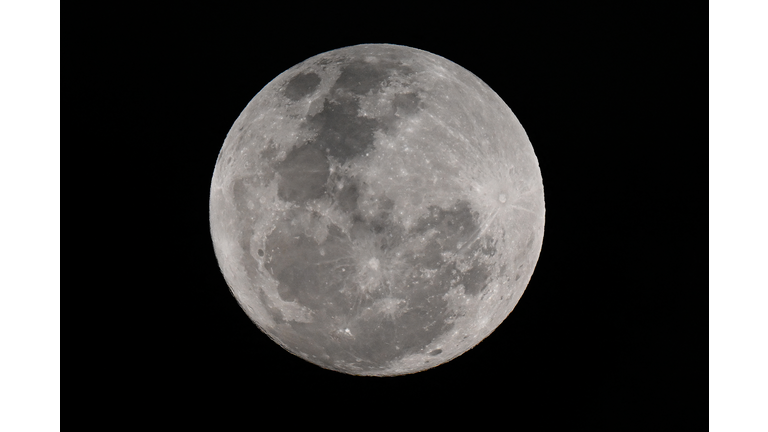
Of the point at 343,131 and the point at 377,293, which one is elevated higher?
the point at 343,131

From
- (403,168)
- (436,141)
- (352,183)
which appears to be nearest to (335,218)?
(352,183)

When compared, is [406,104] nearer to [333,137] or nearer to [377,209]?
[333,137]

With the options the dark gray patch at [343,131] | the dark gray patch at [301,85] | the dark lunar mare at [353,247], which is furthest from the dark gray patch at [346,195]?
the dark gray patch at [301,85]

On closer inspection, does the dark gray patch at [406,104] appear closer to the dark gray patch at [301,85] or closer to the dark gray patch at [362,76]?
the dark gray patch at [362,76]

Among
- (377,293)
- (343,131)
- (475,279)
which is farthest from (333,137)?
(475,279)

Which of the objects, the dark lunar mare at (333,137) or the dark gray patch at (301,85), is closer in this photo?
the dark lunar mare at (333,137)

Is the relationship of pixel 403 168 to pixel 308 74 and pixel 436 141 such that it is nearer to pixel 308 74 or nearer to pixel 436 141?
pixel 436 141

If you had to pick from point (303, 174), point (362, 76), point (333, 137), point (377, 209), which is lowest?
point (377, 209)
